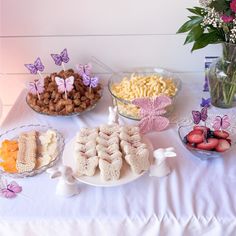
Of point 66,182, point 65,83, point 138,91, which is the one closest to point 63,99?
point 65,83

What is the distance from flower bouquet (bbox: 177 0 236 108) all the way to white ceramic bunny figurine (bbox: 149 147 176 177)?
327mm

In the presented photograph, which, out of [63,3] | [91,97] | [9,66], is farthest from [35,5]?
[91,97]

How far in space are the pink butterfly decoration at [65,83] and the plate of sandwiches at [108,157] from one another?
196mm

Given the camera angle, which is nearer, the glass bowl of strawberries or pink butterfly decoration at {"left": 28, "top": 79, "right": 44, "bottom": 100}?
the glass bowl of strawberries

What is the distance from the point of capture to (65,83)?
928 mm

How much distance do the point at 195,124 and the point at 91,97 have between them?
0.32 metres

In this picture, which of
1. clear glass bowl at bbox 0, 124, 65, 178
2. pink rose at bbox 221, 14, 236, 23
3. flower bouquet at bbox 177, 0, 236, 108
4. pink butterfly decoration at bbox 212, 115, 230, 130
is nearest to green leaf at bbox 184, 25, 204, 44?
flower bouquet at bbox 177, 0, 236, 108

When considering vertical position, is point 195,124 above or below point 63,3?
below

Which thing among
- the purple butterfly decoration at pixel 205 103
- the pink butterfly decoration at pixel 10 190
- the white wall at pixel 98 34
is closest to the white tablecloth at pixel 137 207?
the pink butterfly decoration at pixel 10 190

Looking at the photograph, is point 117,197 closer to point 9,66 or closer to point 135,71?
point 135,71

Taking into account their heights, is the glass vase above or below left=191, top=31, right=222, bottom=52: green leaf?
below

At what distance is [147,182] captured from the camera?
0.74 metres

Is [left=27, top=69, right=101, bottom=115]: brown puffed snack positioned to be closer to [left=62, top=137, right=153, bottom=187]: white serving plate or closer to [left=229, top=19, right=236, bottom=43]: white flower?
[left=62, top=137, right=153, bottom=187]: white serving plate

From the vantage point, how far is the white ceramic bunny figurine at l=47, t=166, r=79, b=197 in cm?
68
